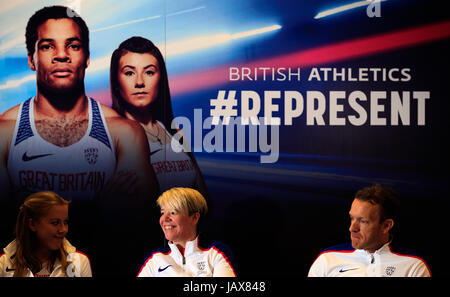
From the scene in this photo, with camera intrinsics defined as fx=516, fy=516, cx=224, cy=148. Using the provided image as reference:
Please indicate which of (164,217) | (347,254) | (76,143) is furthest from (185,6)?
(347,254)

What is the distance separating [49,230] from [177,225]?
2.73 ft

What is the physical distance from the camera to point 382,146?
3.72 meters

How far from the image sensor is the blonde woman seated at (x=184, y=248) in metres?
3.47

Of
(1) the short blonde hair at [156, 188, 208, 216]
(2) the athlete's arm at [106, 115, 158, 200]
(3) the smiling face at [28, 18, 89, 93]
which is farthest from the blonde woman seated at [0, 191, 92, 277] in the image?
(3) the smiling face at [28, 18, 89, 93]

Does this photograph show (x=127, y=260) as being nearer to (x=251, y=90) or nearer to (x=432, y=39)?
(x=251, y=90)

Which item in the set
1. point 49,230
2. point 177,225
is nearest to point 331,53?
point 177,225

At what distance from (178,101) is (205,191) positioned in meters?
0.68

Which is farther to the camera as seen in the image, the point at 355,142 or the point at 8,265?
the point at 355,142

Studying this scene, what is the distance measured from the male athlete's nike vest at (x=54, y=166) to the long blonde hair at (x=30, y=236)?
0.24m

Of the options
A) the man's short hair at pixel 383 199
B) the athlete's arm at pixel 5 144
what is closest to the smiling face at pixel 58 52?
the athlete's arm at pixel 5 144

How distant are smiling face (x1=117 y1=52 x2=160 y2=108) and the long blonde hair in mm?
887

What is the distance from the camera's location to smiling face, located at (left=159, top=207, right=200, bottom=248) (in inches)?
136
